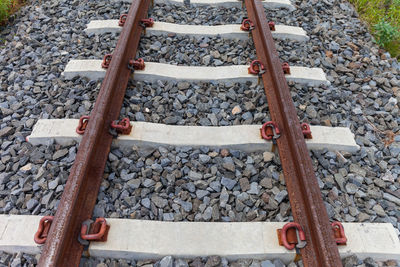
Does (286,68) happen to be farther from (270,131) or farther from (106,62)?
(106,62)

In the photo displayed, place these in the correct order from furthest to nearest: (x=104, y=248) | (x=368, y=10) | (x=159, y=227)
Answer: (x=368, y=10)
(x=159, y=227)
(x=104, y=248)

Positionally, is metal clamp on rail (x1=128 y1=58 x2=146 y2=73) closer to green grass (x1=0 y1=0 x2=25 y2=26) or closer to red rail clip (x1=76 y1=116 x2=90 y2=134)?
red rail clip (x1=76 y1=116 x2=90 y2=134)

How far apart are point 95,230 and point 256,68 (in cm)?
194

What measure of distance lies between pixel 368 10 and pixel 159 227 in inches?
159

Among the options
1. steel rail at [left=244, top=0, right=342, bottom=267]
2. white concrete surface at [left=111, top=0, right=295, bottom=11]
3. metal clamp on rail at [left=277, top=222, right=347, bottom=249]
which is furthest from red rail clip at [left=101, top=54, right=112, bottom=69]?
metal clamp on rail at [left=277, top=222, right=347, bottom=249]

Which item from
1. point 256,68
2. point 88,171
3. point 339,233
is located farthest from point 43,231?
point 256,68

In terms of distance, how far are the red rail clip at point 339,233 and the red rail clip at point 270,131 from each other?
2.35 feet

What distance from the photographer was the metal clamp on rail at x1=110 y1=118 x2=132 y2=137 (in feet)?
7.33

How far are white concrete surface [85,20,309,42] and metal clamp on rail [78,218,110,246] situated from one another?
85.6 inches

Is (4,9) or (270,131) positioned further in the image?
(4,9)

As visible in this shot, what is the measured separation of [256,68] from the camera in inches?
110

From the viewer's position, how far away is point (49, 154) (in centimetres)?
223

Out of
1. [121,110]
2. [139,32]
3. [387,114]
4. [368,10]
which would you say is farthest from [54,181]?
[368,10]

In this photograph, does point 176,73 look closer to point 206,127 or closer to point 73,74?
point 206,127
